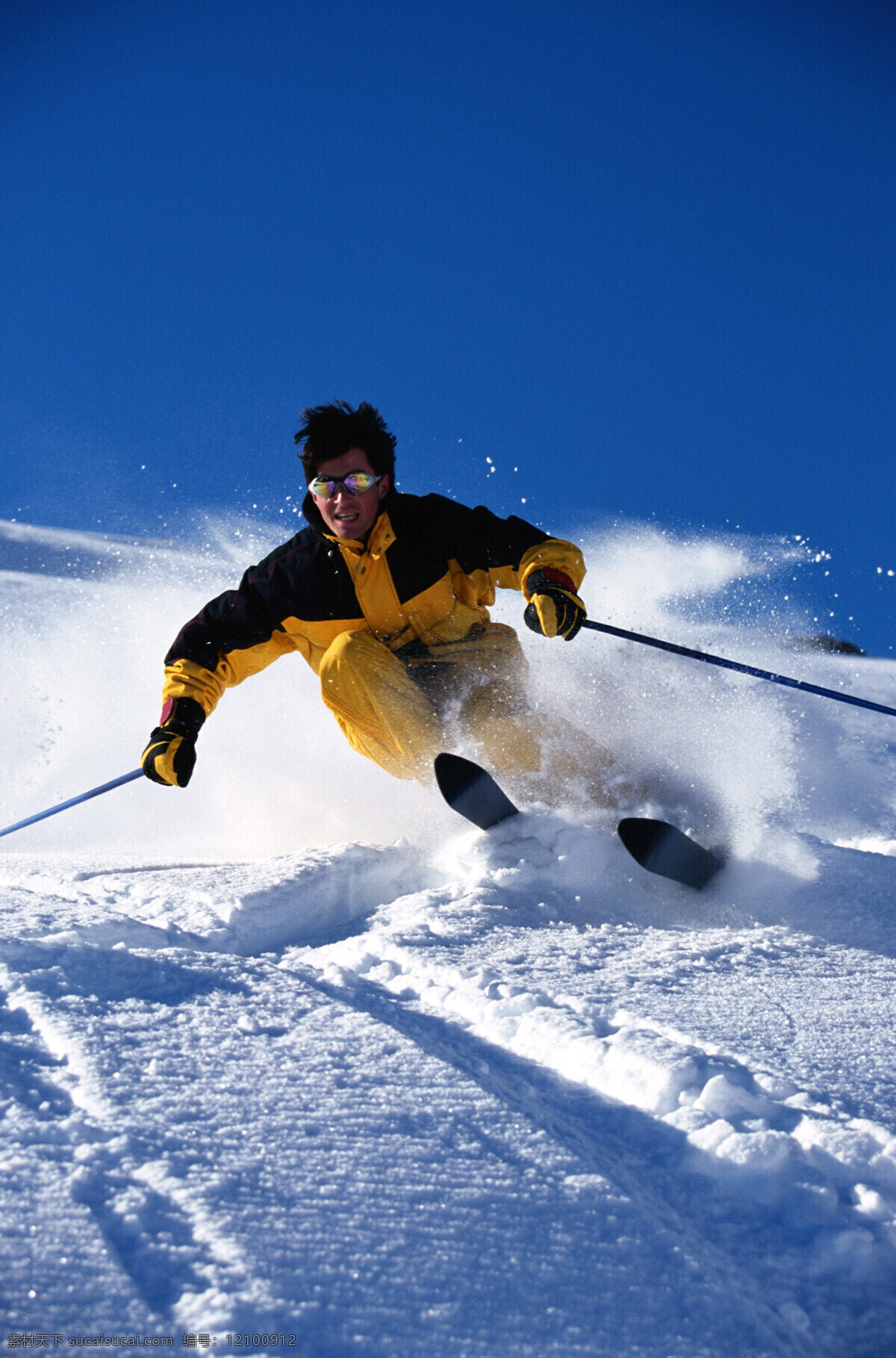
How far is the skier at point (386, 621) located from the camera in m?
2.84

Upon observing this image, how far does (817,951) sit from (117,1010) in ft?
5.18

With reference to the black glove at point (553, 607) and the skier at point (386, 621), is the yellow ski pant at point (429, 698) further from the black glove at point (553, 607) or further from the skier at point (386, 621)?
the black glove at point (553, 607)

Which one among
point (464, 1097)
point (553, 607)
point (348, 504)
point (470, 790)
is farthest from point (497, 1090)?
point (348, 504)

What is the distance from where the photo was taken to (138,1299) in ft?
2.31

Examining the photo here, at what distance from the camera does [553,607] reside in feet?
9.00

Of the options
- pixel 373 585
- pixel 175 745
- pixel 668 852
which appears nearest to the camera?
pixel 668 852

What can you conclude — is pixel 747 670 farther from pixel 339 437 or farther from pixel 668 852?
pixel 339 437

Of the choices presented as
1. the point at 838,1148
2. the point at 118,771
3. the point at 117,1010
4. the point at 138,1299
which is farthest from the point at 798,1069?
the point at 118,771

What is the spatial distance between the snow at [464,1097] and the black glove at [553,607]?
0.66m

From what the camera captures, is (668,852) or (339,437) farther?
(339,437)

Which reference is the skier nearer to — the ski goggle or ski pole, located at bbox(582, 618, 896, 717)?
the ski goggle

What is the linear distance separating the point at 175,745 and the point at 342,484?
119cm

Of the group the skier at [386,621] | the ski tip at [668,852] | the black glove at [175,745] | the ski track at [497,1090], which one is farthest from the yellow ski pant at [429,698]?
the ski track at [497,1090]

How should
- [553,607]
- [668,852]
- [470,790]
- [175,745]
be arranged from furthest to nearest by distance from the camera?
1. [175,745]
2. [553,607]
3. [470,790]
4. [668,852]
